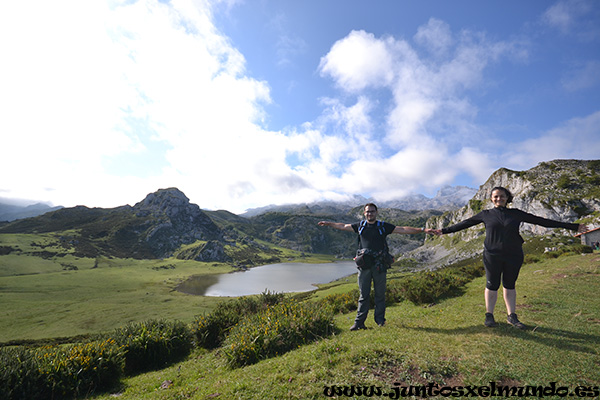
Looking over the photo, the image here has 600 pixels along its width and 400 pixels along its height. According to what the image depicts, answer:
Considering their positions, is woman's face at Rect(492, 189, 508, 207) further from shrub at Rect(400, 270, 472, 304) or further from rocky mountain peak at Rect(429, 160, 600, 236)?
rocky mountain peak at Rect(429, 160, 600, 236)

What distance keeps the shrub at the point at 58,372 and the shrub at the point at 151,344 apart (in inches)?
42.7

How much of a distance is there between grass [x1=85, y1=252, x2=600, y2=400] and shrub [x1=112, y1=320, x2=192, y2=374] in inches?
109

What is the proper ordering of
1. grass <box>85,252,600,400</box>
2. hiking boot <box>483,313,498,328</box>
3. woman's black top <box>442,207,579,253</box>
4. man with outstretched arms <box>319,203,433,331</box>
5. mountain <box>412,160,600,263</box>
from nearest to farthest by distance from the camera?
grass <box>85,252,600,400</box> < woman's black top <box>442,207,579,253</box> < hiking boot <box>483,313,498,328</box> < man with outstretched arms <box>319,203,433,331</box> < mountain <box>412,160,600,263</box>

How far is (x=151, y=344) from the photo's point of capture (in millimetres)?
11523

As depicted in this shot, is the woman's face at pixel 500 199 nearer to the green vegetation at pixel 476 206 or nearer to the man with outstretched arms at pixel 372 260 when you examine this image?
the man with outstretched arms at pixel 372 260

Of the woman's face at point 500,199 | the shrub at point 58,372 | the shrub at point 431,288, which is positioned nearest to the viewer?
the woman's face at point 500,199

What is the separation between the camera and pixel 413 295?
14.3 meters

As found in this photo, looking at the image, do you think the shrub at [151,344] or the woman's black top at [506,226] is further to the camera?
the shrub at [151,344]

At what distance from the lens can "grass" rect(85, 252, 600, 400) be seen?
467cm

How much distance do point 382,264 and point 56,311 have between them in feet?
→ 292

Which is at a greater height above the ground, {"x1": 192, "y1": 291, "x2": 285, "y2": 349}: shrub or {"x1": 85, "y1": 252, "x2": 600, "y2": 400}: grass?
{"x1": 85, "y1": 252, "x2": 600, "y2": 400}: grass

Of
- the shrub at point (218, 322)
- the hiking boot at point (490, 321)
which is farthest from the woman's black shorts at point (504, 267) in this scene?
the shrub at point (218, 322)

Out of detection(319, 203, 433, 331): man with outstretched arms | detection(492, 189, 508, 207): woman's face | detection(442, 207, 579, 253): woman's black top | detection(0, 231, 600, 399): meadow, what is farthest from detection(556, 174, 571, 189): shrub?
detection(319, 203, 433, 331): man with outstretched arms

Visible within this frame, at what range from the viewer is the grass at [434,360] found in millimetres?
4668
